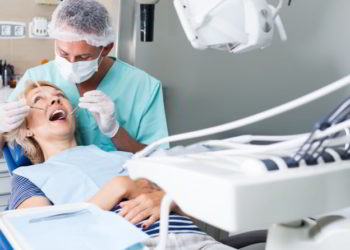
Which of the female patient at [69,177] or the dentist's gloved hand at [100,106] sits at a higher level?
the dentist's gloved hand at [100,106]

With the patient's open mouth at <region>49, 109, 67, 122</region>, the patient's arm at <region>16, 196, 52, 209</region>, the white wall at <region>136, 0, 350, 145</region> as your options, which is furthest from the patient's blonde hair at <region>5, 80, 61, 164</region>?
the white wall at <region>136, 0, 350, 145</region>

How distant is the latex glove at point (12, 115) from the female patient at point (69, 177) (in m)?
0.05

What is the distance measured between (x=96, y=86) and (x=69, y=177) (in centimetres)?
61

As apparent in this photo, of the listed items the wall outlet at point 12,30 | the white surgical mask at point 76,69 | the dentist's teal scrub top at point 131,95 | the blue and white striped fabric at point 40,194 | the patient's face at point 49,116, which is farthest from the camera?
the wall outlet at point 12,30

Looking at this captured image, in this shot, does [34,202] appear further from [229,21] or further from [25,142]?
[229,21]

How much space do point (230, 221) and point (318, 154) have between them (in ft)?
0.55

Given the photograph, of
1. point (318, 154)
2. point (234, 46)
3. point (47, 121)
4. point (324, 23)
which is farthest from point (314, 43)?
point (318, 154)

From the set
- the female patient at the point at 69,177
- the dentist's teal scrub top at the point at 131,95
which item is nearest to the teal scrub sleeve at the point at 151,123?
the dentist's teal scrub top at the point at 131,95

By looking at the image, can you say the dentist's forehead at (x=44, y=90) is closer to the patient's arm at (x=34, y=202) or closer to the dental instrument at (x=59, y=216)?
the patient's arm at (x=34, y=202)

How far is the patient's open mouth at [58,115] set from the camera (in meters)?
1.73

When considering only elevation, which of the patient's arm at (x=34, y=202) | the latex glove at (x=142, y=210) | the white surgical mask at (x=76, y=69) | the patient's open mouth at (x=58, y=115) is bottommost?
the patient's arm at (x=34, y=202)

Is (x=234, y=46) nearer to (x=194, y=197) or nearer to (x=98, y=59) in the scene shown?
(x=194, y=197)

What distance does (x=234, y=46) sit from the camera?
110 centimetres

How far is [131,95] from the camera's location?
203 centimetres
